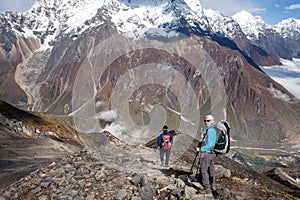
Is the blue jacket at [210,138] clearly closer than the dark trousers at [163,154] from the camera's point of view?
Yes

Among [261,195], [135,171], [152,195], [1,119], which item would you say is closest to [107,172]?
[135,171]

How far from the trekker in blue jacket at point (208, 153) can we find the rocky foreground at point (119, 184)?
0.52 metres

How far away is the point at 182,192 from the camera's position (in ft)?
63.5

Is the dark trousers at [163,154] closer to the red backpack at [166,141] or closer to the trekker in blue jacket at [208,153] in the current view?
the red backpack at [166,141]

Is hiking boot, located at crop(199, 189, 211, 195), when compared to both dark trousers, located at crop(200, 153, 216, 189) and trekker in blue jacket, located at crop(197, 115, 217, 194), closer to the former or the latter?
trekker in blue jacket, located at crop(197, 115, 217, 194)

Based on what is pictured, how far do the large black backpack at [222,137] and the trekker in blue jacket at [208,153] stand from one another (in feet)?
0.97

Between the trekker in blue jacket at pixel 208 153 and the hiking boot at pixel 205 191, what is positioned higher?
the trekker in blue jacket at pixel 208 153

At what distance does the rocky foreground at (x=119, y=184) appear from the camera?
65.2 feet

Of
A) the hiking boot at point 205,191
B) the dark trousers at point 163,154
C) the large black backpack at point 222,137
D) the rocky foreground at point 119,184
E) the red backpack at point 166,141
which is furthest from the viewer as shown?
the red backpack at point 166,141

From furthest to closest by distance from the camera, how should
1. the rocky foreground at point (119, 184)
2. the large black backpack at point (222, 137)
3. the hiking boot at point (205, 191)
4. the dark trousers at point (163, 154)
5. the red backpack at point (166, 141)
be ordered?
the red backpack at point (166, 141)
the dark trousers at point (163, 154)
the rocky foreground at point (119, 184)
the hiking boot at point (205, 191)
the large black backpack at point (222, 137)

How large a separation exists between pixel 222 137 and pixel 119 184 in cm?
734

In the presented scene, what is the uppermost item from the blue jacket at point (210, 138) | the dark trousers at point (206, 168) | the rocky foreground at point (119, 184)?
the blue jacket at point (210, 138)

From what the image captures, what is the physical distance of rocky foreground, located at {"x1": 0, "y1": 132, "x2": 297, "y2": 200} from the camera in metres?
19.9

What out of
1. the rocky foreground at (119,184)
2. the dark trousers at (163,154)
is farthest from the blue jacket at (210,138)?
the dark trousers at (163,154)
